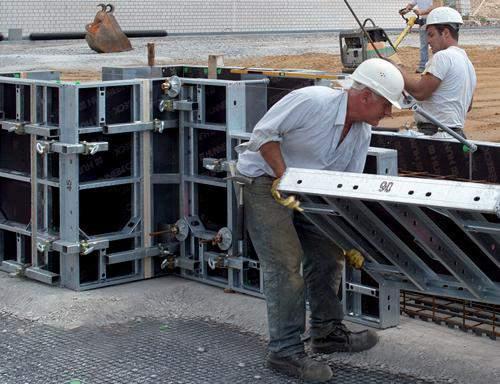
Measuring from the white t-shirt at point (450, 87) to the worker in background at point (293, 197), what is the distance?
1.84 metres

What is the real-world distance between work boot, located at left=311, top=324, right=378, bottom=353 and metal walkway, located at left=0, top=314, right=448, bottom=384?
189mm

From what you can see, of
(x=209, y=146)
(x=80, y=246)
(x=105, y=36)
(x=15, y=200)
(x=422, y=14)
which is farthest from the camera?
(x=105, y=36)

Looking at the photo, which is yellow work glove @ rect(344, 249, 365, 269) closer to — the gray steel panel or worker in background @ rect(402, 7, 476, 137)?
the gray steel panel

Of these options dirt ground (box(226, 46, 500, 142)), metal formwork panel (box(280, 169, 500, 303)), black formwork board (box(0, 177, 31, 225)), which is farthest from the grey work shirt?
dirt ground (box(226, 46, 500, 142))

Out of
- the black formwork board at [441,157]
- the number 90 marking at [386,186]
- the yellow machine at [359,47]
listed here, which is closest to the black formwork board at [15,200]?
the black formwork board at [441,157]

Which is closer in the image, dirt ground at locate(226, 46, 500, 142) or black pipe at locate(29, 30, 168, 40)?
dirt ground at locate(226, 46, 500, 142)

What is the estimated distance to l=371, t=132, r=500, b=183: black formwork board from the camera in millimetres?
6633

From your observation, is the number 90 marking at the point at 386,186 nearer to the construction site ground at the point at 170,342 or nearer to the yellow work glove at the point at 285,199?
the yellow work glove at the point at 285,199

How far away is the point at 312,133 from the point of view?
5.82m

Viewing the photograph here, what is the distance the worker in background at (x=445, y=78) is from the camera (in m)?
7.61

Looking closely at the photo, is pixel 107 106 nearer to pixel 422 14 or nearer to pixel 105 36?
pixel 422 14

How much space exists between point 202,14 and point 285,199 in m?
26.7

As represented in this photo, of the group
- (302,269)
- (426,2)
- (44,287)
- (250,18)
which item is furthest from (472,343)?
(250,18)

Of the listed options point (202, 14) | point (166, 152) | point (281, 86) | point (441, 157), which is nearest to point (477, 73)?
point (202, 14)
